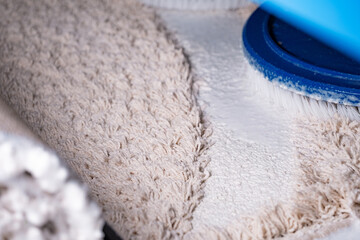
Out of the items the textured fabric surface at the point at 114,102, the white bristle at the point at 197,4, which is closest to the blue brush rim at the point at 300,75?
the textured fabric surface at the point at 114,102

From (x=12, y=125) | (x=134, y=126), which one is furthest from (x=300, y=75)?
(x=12, y=125)

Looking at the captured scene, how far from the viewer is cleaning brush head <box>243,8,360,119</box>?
0.75m

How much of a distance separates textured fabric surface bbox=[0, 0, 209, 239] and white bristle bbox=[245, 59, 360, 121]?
5.9 inches

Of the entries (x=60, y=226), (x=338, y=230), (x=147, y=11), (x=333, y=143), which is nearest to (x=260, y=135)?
(x=333, y=143)

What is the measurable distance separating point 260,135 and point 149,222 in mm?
297

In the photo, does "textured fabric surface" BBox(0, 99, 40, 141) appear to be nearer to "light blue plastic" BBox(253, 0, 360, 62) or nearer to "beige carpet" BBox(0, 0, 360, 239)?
"beige carpet" BBox(0, 0, 360, 239)

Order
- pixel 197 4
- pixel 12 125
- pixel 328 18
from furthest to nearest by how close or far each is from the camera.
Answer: pixel 197 4, pixel 328 18, pixel 12 125

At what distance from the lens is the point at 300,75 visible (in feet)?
2.51

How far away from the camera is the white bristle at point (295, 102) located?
0.78m

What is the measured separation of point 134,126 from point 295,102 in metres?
0.32

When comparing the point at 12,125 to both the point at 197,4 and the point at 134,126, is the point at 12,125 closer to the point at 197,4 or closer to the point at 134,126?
the point at 134,126

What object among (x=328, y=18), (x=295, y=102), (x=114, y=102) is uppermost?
(x=328, y=18)

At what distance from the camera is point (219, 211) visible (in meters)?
0.63

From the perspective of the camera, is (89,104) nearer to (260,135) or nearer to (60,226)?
(260,135)
